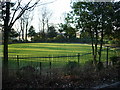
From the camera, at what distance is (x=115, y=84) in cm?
296

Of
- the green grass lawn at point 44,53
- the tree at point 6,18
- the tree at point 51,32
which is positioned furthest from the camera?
the tree at point 51,32

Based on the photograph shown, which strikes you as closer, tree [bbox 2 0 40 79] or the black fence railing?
tree [bbox 2 0 40 79]

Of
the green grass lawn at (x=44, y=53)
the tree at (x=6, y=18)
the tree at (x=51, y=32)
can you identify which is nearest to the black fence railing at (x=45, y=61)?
the green grass lawn at (x=44, y=53)

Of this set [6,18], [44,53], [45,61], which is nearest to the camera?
[6,18]

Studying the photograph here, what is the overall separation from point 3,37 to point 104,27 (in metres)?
2.55

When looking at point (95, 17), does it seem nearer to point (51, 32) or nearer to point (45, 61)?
point (45, 61)

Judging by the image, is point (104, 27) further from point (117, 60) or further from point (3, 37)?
point (3, 37)

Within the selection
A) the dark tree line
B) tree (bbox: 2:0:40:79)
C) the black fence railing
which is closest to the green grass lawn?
the black fence railing

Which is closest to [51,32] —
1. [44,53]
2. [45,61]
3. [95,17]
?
[44,53]

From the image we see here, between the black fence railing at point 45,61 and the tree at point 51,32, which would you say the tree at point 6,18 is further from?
the tree at point 51,32

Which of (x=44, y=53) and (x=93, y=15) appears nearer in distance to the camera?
(x=93, y=15)

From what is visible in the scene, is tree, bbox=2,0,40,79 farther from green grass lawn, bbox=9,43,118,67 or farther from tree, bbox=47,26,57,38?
tree, bbox=47,26,57,38

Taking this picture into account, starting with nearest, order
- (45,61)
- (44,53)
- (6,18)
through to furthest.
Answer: (6,18)
(45,61)
(44,53)

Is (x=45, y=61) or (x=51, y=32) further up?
(x=51, y=32)
